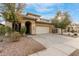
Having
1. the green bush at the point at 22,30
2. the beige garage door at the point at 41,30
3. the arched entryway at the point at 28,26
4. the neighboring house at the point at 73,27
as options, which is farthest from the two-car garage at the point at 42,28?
the neighboring house at the point at 73,27

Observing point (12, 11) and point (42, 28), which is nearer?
point (12, 11)

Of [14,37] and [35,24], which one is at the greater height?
[35,24]

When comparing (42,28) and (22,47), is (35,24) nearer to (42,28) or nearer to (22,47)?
(42,28)

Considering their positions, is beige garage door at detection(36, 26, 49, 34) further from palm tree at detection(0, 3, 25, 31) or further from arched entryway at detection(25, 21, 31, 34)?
palm tree at detection(0, 3, 25, 31)

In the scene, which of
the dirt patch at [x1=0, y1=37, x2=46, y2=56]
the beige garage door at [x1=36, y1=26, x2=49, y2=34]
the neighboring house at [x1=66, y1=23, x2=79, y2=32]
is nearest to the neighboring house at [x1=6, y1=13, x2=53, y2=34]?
the beige garage door at [x1=36, y1=26, x2=49, y2=34]

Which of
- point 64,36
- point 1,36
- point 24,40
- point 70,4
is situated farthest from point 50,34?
point 1,36

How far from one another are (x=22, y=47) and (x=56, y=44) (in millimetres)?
712

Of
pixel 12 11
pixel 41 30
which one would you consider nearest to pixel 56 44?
pixel 41 30

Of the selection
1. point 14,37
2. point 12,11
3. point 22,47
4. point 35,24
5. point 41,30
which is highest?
point 12,11

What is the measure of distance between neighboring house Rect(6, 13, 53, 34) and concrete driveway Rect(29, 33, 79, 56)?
11 centimetres

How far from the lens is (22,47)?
2736 mm

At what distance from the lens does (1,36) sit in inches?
107

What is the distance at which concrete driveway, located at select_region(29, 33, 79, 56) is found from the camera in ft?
8.88

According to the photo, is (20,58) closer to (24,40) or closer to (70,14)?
(24,40)
